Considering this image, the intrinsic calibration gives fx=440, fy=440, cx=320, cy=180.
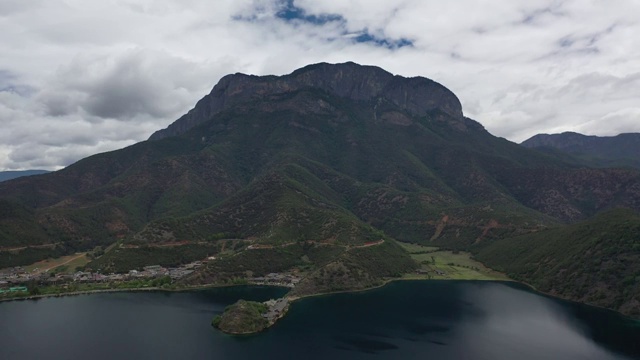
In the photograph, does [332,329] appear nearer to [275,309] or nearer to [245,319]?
[275,309]

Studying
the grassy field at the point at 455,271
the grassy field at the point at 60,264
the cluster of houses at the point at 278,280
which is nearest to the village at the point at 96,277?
the cluster of houses at the point at 278,280

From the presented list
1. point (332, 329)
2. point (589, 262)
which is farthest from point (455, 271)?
point (332, 329)

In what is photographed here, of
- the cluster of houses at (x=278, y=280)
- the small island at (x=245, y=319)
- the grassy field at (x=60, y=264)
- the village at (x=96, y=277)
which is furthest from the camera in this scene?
the grassy field at (x=60, y=264)

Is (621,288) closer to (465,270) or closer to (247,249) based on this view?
(465,270)

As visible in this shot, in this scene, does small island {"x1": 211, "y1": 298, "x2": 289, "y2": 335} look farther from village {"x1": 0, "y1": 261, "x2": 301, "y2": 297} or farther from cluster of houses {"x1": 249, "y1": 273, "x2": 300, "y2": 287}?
cluster of houses {"x1": 249, "y1": 273, "x2": 300, "y2": 287}

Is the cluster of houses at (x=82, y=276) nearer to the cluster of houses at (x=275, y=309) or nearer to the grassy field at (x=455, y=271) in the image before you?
the cluster of houses at (x=275, y=309)

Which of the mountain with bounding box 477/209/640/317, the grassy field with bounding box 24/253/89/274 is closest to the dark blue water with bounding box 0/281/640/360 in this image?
the mountain with bounding box 477/209/640/317
